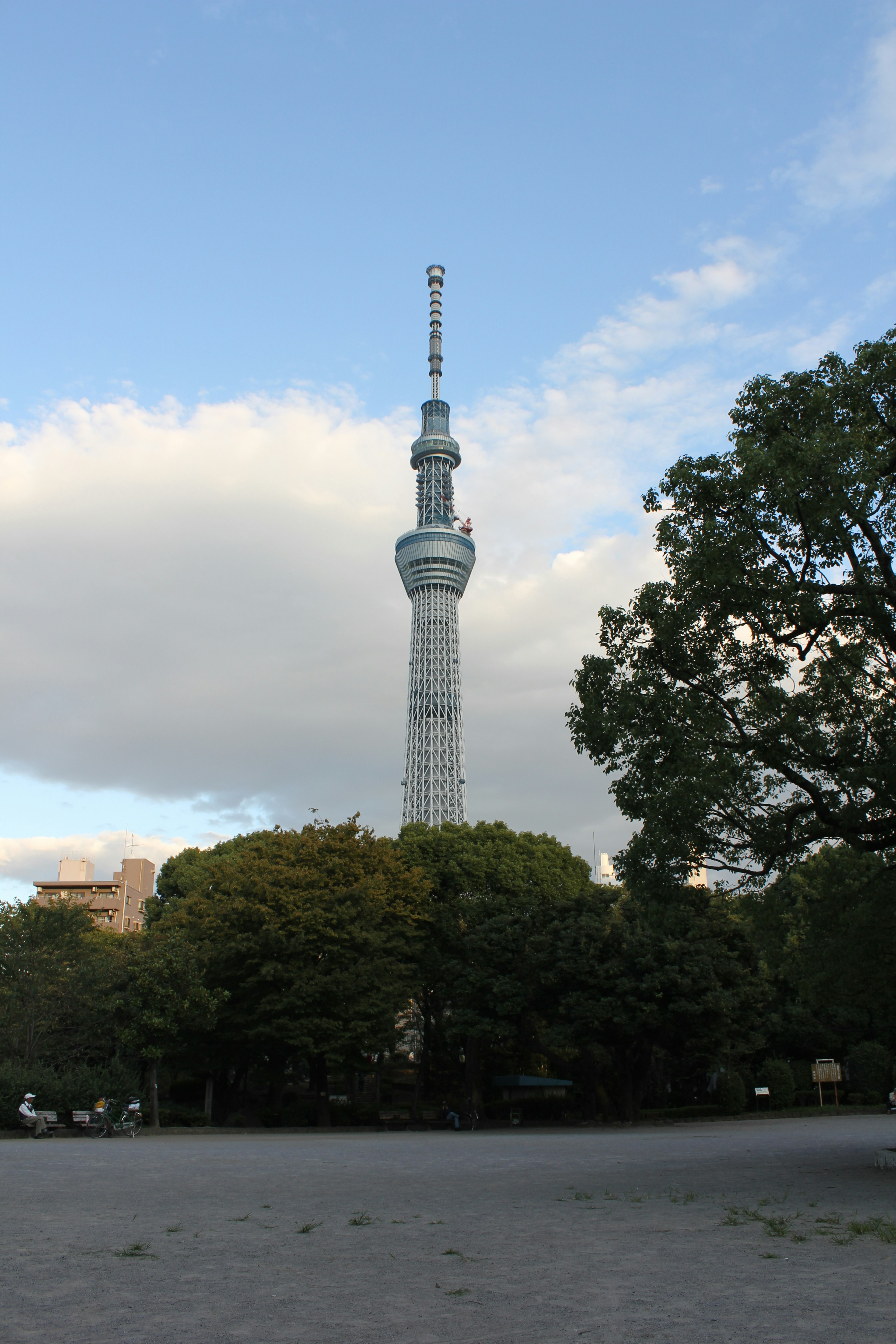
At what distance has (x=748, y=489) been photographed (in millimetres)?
14719

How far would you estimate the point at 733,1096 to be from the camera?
40.9 m

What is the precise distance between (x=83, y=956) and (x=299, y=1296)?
34.6 m

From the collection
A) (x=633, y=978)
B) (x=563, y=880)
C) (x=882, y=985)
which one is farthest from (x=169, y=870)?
(x=882, y=985)

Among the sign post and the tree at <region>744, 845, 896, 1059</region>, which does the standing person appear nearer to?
the tree at <region>744, 845, 896, 1059</region>

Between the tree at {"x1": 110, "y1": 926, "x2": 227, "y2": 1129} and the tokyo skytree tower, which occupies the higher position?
the tokyo skytree tower

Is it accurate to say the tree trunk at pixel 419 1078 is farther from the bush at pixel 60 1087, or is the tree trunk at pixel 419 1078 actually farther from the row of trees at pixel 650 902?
the bush at pixel 60 1087

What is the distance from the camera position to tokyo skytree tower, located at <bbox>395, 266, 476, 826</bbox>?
385ft

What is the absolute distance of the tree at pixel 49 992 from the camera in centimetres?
3297

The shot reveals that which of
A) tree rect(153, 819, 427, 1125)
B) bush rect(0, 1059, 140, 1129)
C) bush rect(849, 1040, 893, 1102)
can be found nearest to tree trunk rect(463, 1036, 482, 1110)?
tree rect(153, 819, 427, 1125)

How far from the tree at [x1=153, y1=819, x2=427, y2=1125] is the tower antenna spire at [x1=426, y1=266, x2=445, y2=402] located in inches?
4431

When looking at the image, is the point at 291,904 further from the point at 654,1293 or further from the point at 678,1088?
the point at 654,1293

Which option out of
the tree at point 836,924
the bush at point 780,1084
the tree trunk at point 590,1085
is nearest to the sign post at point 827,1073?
the bush at point 780,1084

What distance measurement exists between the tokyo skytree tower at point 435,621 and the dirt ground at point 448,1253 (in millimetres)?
95486

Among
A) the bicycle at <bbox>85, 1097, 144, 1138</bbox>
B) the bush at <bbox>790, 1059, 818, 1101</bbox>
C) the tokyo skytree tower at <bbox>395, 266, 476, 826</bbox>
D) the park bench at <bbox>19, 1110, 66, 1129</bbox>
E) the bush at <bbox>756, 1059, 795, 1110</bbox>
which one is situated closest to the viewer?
the park bench at <bbox>19, 1110, 66, 1129</bbox>
